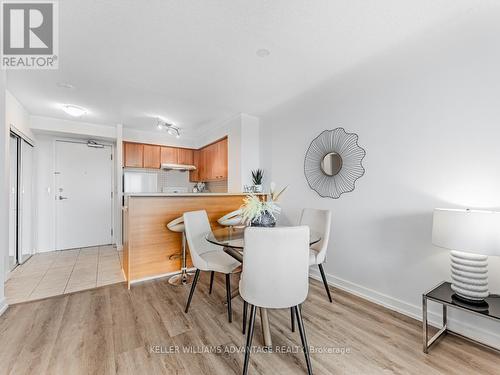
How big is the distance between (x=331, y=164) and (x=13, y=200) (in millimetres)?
4525

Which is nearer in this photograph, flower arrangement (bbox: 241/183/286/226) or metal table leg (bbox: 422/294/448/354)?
metal table leg (bbox: 422/294/448/354)

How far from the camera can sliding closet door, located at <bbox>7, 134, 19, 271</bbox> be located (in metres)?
3.13

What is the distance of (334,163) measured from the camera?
2666 mm

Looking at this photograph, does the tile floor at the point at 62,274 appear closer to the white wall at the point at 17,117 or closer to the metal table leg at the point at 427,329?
the white wall at the point at 17,117

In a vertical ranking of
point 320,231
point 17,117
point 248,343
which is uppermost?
point 17,117

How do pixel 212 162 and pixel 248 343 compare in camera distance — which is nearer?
pixel 248 343

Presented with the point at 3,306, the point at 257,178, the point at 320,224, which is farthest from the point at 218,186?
the point at 3,306

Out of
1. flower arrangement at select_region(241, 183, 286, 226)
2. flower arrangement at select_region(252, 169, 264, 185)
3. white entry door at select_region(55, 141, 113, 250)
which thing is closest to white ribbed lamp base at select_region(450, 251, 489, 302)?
flower arrangement at select_region(241, 183, 286, 226)

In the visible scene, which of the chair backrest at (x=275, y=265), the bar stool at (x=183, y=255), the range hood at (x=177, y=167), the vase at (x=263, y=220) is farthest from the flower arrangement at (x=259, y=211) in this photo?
the range hood at (x=177, y=167)

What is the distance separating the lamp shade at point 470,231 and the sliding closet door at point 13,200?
4938 mm

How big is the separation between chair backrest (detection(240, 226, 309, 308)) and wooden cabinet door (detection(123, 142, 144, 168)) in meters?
4.00

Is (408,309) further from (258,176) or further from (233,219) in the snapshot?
(258,176)

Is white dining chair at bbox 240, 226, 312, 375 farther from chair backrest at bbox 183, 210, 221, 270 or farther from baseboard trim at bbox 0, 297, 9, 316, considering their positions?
baseboard trim at bbox 0, 297, 9, 316

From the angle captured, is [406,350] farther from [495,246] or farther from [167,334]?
[167,334]
